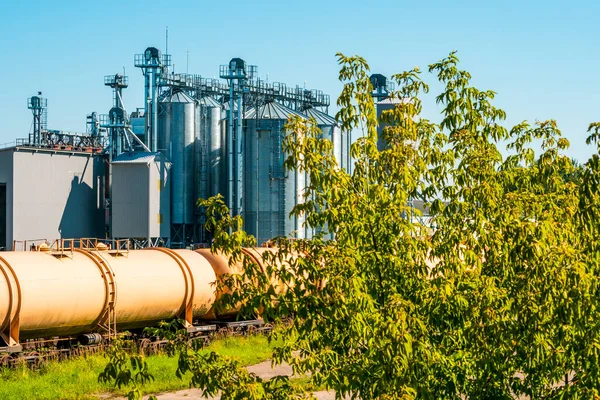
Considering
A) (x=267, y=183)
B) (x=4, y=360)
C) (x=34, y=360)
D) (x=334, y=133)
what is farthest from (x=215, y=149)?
(x=4, y=360)

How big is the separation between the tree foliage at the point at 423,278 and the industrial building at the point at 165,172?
42.6 meters

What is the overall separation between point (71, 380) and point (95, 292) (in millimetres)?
3148

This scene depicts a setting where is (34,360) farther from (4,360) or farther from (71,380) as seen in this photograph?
(71,380)

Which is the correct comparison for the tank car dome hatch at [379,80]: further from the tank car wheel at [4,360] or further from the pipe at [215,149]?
the tank car wheel at [4,360]

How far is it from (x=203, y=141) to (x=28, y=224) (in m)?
15.7

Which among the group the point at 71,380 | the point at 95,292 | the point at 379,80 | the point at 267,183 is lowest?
the point at 71,380

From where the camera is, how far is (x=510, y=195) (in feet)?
34.6

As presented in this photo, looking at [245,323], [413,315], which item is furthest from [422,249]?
[245,323]

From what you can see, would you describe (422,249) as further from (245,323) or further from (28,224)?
(28,224)

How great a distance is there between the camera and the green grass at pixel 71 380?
20.2 m

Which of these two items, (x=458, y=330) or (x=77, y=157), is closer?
(x=458, y=330)

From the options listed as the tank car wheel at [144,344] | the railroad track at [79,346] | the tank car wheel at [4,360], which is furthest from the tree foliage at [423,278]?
the tank car wheel at [144,344]

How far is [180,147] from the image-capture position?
6209 centimetres

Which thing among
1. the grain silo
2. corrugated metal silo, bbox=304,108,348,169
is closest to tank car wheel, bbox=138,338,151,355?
the grain silo
